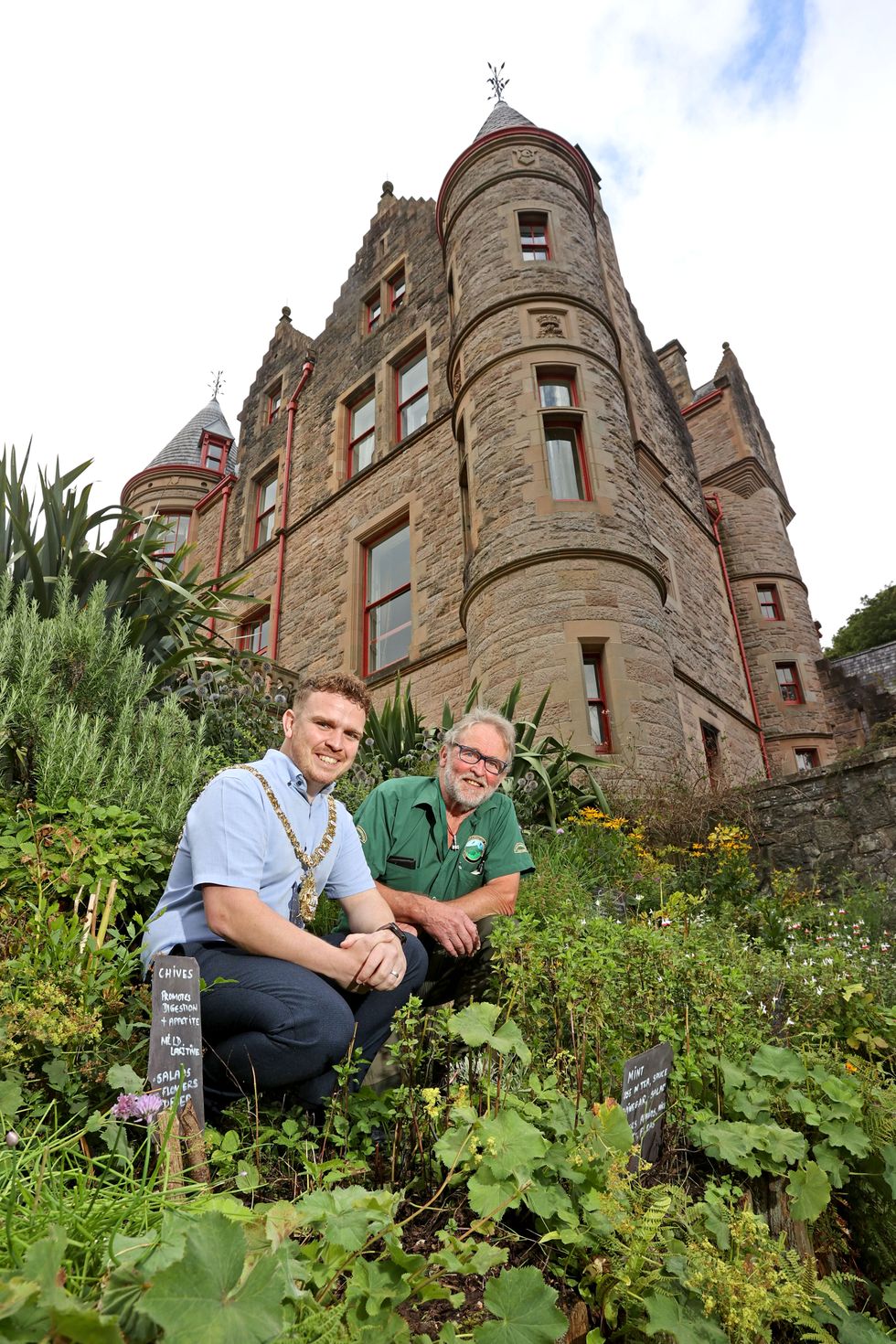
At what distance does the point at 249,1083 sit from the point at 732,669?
1366cm

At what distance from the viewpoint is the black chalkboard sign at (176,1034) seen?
5.47 feet

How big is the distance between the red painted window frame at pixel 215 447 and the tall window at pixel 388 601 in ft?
40.7

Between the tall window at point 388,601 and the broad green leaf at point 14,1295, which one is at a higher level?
the tall window at point 388,601

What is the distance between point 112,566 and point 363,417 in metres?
11.3

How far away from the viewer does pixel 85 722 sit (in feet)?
10.2

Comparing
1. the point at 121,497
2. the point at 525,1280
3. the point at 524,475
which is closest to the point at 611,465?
the point at 524,475

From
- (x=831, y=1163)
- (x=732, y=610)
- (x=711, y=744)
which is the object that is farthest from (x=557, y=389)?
(x=831, y=1163)

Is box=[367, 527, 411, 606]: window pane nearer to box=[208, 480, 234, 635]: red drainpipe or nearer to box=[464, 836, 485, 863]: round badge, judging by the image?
box=[208, 480, 234, 635]: red drainpipe

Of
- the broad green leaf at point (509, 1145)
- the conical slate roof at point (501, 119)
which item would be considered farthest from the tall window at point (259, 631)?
the broad green leaf at point (509, 1145)

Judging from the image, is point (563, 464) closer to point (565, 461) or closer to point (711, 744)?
point (565, 461)

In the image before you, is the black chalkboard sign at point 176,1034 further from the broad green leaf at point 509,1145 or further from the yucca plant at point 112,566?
the yucca plant at point 112,566

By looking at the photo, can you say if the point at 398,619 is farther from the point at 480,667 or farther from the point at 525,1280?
the point at 525,1280

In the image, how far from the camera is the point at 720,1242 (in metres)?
1.67

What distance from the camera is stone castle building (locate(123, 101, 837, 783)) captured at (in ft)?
29.4
